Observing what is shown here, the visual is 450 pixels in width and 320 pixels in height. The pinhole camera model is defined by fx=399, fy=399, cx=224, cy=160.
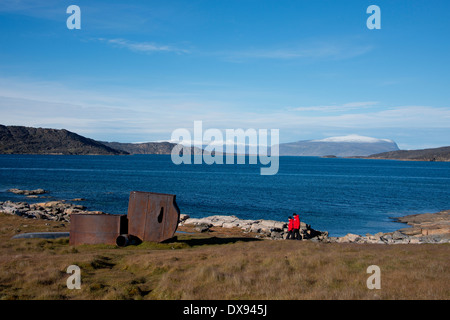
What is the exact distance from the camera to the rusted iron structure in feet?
59.9

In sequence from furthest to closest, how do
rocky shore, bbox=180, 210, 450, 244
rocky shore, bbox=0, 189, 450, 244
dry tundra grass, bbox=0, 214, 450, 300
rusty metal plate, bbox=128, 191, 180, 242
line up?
rocky shore, bbox=0, 189, 450, 244 < rocky shore, bbox=180, 210, 450, 244 < rusty metal plate, bbox=128, 191, 180, 242 < dry tundra grass, bbox=0, 214, 450, 300

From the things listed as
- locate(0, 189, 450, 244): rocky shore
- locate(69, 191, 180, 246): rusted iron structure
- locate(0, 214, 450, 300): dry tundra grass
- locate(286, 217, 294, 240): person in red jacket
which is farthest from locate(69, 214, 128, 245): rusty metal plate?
locate(0, 189, 450, 244): rocky shore

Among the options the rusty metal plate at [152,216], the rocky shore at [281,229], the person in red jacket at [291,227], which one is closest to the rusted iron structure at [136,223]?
the rusty metal plate at [152,216]

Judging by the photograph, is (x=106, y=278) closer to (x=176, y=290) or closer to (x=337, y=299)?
(x=176, y=290)

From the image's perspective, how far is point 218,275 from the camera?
11.5 m

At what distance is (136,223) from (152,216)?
882 mm

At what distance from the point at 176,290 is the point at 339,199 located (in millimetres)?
55544

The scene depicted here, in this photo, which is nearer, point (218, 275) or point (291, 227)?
point (218, 275)

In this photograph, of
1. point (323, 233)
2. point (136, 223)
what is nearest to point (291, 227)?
point (323, 233)

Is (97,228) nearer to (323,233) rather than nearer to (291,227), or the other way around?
(291,227)

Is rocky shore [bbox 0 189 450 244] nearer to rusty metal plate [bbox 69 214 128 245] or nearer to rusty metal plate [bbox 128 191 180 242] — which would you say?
rusty metal plate [bbox 128 191 180 242]

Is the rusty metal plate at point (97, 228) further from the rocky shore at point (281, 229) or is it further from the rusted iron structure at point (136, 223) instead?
the rocky shore at point (281, 229)
